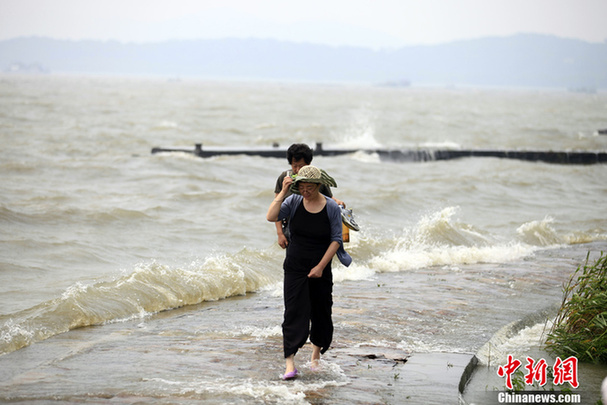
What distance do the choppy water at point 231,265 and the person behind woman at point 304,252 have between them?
0.45 m

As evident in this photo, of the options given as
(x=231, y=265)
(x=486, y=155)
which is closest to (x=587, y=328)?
(x=231, y=265)

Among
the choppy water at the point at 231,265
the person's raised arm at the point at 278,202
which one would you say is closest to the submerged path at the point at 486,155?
the choppy water at the point at 231,265

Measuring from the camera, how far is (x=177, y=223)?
1631 cm

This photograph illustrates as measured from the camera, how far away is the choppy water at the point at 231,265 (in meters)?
6.39

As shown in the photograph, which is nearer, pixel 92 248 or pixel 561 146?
pixel 92 248

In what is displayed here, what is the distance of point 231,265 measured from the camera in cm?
1090

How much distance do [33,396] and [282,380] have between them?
1.91m

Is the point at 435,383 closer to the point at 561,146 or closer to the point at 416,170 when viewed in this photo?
the point at 416,170

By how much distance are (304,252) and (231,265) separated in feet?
16.6

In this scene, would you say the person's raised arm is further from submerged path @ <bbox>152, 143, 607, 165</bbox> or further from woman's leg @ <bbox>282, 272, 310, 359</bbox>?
submerged path @ <bbox>152, 143, 607, 165</bbox>

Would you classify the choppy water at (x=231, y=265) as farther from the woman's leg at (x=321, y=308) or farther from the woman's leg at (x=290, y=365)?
the woman's leg at (x=321, y=308)

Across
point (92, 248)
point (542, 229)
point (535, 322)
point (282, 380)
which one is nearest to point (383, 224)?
point (542, 229)

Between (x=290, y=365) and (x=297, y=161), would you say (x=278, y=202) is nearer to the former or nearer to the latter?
(x=297, y=161)

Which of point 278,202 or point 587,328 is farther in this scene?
point 587,328
